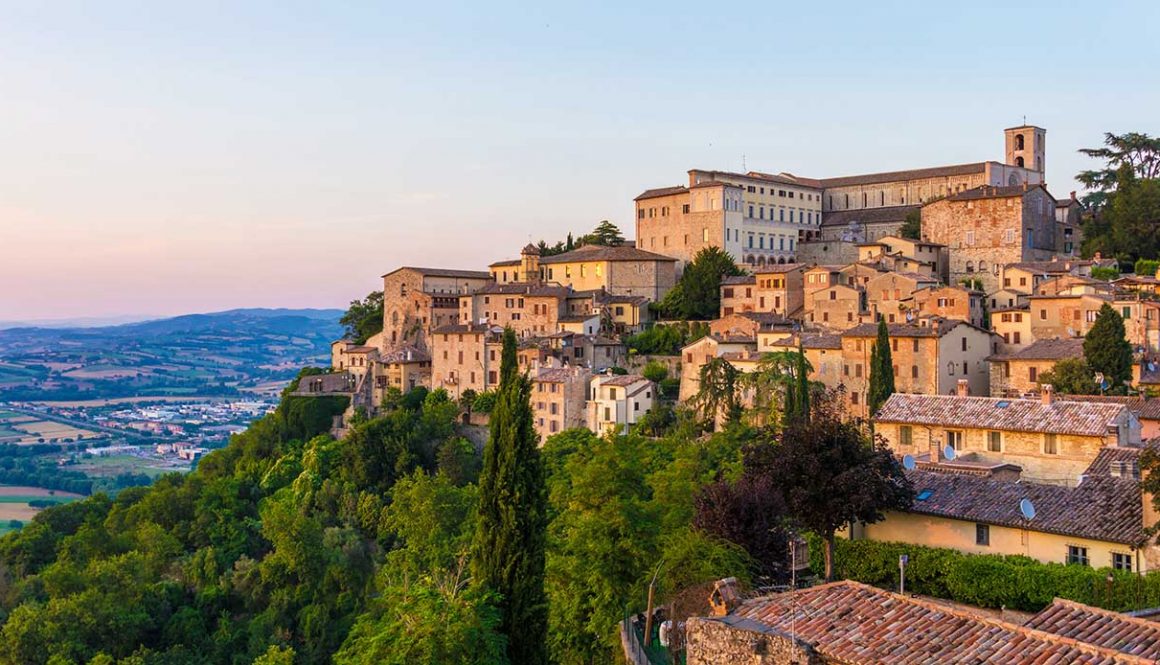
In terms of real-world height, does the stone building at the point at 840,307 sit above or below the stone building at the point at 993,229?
below

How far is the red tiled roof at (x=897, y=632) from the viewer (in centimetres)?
1204

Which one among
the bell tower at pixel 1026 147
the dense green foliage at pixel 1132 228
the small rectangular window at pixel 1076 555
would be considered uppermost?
the bell tower at pixel 1026 147

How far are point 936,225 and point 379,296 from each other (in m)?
46.4

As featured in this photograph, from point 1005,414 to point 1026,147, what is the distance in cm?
5741

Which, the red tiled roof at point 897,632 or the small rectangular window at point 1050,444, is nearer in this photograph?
the red tiled roof at point 897,632

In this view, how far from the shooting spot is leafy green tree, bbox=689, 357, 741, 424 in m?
53.0

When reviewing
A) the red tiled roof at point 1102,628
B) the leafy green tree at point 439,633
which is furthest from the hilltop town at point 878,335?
the leafy green tree at point 439,633

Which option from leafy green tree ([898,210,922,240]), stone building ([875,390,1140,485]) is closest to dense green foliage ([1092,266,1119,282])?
leafy green tree ([898,210,922,240])

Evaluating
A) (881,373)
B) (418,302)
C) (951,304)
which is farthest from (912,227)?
(418,302)

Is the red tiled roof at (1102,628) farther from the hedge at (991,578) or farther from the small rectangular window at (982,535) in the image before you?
the small rectangular window at (982,535)

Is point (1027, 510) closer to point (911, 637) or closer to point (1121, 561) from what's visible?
point (1121, 561)

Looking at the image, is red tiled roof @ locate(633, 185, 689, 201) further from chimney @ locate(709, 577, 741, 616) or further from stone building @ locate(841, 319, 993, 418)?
chimney @ locate(709, 577, 741, 616)

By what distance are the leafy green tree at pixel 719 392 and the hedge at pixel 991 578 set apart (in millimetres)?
27572

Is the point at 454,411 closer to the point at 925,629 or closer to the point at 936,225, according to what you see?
the point at 936,225
